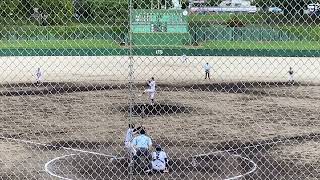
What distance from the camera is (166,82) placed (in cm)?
2777

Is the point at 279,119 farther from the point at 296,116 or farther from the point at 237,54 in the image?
the point at 237,54

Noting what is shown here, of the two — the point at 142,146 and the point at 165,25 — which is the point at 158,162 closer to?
the point at 142,146

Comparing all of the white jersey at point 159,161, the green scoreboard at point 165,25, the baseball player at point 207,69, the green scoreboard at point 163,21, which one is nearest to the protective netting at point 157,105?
the white jersey at point 159,161

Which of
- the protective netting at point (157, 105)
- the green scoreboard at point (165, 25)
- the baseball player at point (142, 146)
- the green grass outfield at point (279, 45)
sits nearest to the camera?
the protective netting at point (157, 105)

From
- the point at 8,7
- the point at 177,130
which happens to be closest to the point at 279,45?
the point at 177,130

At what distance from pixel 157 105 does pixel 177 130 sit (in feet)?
15.1

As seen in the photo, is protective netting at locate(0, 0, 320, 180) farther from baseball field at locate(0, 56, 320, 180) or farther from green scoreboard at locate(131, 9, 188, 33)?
green scoreboard at locate(131, 9, 188, 33)

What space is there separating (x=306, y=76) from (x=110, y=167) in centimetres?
2005

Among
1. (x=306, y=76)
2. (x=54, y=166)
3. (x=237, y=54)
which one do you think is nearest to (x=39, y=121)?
(x=54, y=166)

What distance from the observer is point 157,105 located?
20.9 meters

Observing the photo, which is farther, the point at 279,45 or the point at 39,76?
the point at 39,76

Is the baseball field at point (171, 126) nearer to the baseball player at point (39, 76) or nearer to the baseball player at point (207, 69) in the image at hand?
the baseball player at point (39, 76)

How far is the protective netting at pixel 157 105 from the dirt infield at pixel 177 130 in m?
0.03

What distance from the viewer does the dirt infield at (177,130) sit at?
12.3 m
